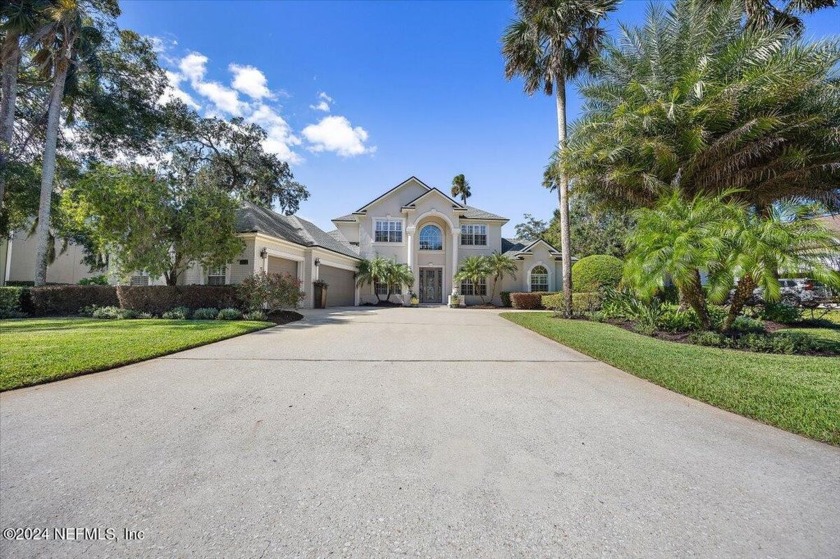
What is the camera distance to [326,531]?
6.59 feet

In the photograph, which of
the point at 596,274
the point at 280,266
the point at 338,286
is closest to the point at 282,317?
the point at 280,266

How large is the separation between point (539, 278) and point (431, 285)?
7.72 m

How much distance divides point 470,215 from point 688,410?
22350 mm

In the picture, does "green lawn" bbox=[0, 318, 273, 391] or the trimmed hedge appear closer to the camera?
"green lawn" bbox=[0, 318, 273, 391]

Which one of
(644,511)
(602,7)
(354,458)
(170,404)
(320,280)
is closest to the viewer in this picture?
(644,511)

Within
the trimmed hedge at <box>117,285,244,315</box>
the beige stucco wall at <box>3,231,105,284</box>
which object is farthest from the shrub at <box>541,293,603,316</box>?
the beige stucco wall at <box>3,231,105,284</box>

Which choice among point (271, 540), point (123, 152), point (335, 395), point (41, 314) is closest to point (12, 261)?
point (123, 152)

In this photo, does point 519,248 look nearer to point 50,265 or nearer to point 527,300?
point 527,300

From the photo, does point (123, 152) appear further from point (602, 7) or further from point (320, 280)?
point (602, 7)

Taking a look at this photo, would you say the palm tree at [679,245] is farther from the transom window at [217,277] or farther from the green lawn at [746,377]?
the transom window at [217,277]

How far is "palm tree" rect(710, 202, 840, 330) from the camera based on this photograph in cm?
692

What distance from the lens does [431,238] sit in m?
25.6

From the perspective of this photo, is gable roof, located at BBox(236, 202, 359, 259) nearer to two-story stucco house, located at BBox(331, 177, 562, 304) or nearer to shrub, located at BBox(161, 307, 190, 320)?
two-story stucco house, located at BBox(331, 177, 562, 304)

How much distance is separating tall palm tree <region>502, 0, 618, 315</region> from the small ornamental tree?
35.1 feet
